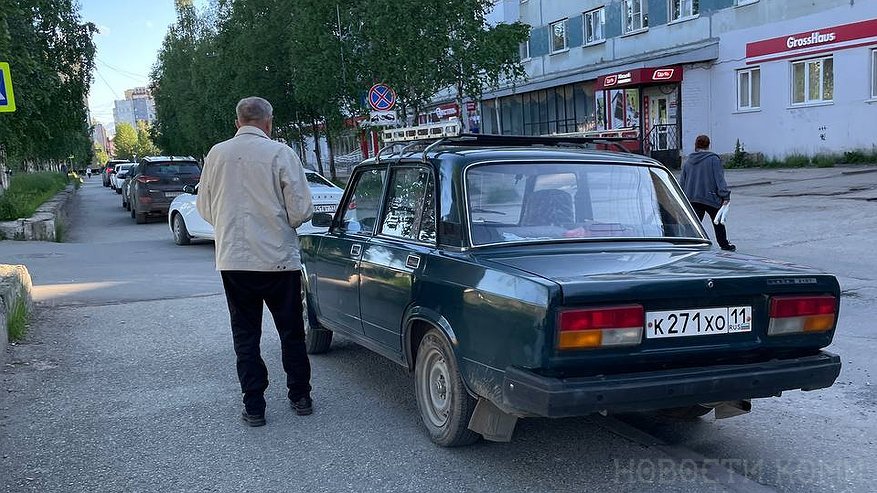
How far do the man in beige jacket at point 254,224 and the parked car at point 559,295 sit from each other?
52 cm

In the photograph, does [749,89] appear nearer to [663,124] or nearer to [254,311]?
[663,124]

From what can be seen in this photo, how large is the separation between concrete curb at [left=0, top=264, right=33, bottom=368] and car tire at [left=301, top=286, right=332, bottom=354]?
233cm

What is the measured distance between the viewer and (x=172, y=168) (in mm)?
19797

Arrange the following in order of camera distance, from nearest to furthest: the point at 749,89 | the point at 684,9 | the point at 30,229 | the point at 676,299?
the point at 676,299 → the point at 30,229 → the point at 749,89 → the point at 684,9

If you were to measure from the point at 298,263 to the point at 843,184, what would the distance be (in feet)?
51.8

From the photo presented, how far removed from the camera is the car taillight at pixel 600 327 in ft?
10.6

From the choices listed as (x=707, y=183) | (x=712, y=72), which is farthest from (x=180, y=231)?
(x=712, y=72)

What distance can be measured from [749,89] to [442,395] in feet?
79.6

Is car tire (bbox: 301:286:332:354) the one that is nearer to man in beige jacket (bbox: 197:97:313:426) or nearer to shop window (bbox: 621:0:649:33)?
man in beige jacket (bbox: 197:97:313:426)

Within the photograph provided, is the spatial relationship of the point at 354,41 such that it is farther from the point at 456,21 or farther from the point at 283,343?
the point at 283,343

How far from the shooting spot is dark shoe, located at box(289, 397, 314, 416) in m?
4.72

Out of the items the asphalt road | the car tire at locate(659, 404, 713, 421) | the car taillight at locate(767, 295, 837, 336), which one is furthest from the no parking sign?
the car taillight at locate(767, 295, 837, 336)

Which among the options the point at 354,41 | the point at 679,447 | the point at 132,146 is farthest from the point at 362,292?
the point at 132,146

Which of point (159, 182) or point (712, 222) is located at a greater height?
point (159, 182)
